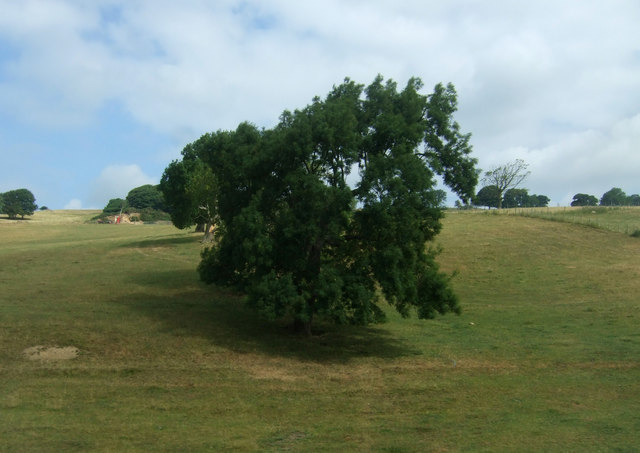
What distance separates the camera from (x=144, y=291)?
29359mm

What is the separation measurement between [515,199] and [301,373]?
130 meters

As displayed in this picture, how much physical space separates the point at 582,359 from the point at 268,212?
42.2 ft

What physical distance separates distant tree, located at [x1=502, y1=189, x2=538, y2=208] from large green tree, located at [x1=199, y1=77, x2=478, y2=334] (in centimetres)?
11466

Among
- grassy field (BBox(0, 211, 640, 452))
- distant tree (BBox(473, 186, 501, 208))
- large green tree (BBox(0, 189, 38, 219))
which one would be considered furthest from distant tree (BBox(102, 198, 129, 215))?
grassy field (BBox(0, 211, 640, 452))

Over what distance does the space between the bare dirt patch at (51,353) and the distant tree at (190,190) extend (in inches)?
1092

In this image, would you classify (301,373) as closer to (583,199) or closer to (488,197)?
(488,197)

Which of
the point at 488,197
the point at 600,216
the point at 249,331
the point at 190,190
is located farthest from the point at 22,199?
the point at 249,331

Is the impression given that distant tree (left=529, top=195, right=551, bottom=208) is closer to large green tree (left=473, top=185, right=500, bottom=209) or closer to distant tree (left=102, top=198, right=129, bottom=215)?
large green tree (left=473, top=185, right=500, bottom=209)

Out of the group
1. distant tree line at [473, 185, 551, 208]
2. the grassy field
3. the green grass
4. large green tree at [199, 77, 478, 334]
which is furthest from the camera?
distant tree line at [473, 185, 551, 208]

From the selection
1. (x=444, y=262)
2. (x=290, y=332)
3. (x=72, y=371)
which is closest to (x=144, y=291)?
(x=290, y=332)

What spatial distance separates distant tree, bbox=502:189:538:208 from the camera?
132875mm

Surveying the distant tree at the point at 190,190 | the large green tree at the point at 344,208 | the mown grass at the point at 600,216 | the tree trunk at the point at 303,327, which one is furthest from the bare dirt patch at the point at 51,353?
the mown grass at the point at 600,216

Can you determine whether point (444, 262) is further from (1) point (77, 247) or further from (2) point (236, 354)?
(1) point (77, 247)

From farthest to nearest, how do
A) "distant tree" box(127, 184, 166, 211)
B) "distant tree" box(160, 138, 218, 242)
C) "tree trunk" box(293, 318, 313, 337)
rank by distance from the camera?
"distant tree" box(127, 184, 166, 211), "distant tree" box(160, 138, 218, 242), "tree trunk" box(293, 318, 313, 337)
